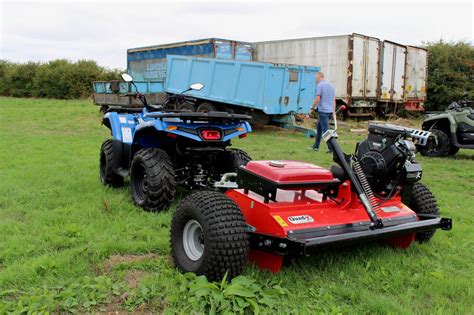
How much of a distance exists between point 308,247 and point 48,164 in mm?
6276

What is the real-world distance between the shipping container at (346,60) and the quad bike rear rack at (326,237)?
14.3 metres

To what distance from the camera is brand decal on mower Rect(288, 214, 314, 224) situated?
3.51 metres

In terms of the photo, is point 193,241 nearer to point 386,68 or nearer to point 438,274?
point 438,274

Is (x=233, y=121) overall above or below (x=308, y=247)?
above

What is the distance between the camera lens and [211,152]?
5441mm

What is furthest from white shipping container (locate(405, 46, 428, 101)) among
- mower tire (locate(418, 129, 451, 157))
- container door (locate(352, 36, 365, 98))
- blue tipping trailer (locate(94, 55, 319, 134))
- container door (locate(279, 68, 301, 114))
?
mower tire (locate(418, 129, 451, 157))

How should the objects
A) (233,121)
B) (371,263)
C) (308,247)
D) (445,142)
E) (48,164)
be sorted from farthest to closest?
1. (445,142)
2. (48,164)
3. (233,121)
4. (371,263)
5. (308,247)

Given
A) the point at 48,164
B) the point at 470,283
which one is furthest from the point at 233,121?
the point at 48,164

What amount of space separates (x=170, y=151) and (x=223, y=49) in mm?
13078

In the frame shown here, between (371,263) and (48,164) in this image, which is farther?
(48,164)

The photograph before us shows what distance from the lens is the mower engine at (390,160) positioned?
3857mm

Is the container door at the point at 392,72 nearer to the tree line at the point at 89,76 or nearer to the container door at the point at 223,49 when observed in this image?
the tree line at the point at 89,76

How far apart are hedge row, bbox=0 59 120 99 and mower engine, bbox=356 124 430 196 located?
1196 inches

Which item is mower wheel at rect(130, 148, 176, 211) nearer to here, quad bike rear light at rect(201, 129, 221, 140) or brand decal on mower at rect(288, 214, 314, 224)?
quad bike rear light at rect(201, 129, 221, 140)
